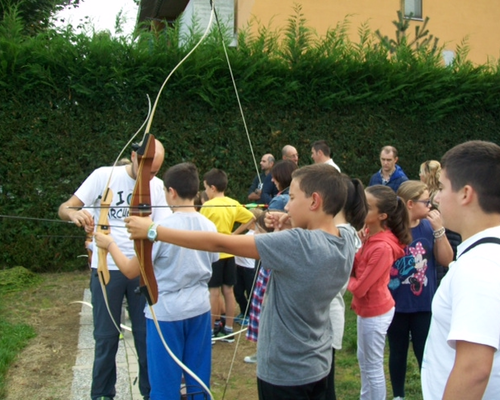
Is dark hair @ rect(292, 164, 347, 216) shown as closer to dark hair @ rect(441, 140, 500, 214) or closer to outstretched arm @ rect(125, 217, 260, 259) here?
outstretched arm @ rect(125, 217, 260, 259)

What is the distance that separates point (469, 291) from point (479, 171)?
366mm

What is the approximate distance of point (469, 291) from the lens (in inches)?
54.8

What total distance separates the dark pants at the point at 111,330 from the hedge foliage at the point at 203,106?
4277 mm

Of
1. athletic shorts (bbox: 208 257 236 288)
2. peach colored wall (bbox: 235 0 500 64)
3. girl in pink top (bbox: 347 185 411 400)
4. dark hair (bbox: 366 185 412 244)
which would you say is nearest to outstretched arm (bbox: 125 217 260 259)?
girl in pink top (bbox: 347 185 411 400)

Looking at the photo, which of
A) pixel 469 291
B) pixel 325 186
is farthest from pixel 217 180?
pixel 469 291

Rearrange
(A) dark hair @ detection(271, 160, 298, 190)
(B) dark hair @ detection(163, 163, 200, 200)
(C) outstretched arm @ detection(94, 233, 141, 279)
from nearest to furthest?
(C) outstretched arm @ detection(94, 233, 141, 279)
(B) dark hair @ detection(163, 163, 200, 200)
(A) dark hair @ detection(271, 160, 298, 190)

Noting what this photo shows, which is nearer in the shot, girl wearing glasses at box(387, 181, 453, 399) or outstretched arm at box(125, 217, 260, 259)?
outstretched arm at box(125, 217, 260, 259)

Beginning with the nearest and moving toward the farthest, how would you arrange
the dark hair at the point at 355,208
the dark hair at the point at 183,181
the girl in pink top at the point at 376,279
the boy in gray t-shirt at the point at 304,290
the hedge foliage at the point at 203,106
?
the boy in gray t-shirt at the point at 304,290 < the dark hair at the point at 355,208 < the dark hair at the point at 183,181 < the girl in pink top at the point at 376,279 < the hedge foliage at the point at 203,106

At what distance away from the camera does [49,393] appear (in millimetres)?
4012

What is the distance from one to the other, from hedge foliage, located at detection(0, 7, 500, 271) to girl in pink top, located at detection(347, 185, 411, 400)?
194 inches

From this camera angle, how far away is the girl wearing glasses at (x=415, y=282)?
358cm

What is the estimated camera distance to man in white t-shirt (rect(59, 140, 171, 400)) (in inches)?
135

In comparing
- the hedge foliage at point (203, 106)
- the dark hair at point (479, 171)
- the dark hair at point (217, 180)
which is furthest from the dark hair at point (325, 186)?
the hedge foliage at point (203, 106)

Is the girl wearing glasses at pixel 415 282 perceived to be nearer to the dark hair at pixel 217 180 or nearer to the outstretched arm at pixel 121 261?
the outstretched arm at pixel 121 261
